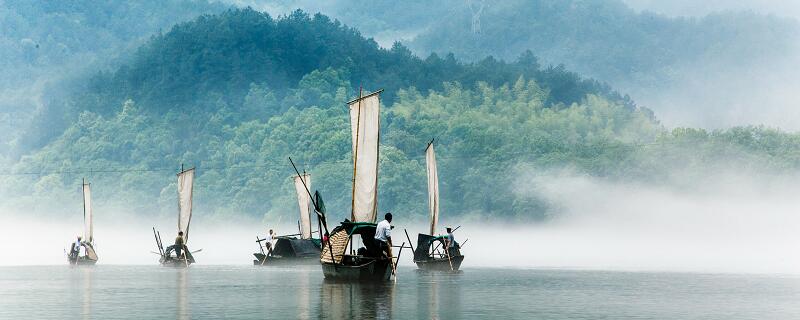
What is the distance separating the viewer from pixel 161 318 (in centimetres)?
3306

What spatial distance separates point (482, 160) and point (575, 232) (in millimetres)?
22992

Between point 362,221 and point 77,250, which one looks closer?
point 362,221

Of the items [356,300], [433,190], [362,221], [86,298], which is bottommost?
[86,298]

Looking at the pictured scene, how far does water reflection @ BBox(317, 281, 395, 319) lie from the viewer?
34234 mm

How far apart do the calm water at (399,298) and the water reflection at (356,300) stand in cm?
4

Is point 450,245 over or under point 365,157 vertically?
under

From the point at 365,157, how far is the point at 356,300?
681 inches

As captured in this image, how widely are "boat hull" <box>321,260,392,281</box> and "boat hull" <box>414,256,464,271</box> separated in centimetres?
1946

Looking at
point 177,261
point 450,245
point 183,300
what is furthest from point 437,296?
point 177,261

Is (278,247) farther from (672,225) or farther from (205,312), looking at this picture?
(672,225)

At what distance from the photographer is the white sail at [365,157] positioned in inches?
2205

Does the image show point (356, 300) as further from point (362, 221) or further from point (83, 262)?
point (83, 262)

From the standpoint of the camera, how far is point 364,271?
5112 cm

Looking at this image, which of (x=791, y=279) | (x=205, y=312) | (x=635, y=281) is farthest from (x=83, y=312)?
(x=791, y=279)
